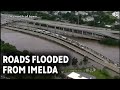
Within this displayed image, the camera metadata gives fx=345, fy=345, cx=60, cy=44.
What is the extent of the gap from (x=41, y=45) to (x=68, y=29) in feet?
1.41

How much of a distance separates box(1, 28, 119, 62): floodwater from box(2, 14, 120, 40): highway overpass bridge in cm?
11

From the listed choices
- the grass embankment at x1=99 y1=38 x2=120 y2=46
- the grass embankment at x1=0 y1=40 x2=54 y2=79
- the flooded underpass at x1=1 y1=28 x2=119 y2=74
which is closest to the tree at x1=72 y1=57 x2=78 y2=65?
the flooded underpass at x1=1 y1=28 x2=119 y2=74

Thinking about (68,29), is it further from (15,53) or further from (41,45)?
(15,53)

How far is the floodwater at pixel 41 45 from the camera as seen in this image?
417cm

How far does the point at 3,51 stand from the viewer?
4.11 metres

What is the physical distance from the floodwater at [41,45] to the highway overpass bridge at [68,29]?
11 cm

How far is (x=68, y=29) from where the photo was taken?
174 inches

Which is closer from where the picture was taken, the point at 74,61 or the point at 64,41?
the point at 74,61

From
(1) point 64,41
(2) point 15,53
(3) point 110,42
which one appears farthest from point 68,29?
(2) point 15,53

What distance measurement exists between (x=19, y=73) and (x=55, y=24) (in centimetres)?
81

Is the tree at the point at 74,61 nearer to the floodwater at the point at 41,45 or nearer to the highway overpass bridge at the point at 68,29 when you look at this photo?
the floodwater at the point at 41,45
